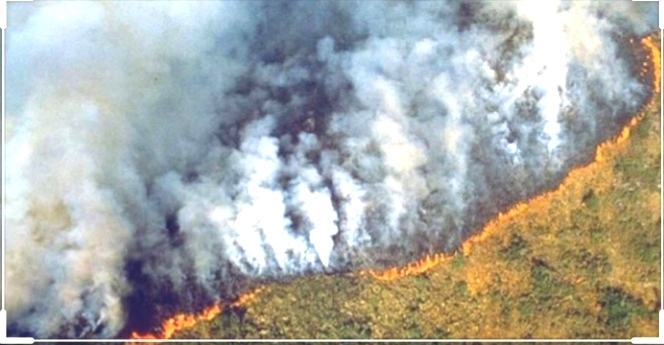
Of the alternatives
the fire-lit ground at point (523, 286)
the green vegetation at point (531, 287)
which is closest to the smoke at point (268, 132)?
the fire-lit ground at point (523, 286)

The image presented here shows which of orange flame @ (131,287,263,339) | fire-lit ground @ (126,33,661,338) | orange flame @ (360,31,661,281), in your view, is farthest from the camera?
orange flame @ (360,31,661,281)

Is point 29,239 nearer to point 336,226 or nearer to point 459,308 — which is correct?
point 336,226

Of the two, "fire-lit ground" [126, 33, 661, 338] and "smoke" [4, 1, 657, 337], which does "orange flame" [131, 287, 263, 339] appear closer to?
"fire-lit ground" [126, 33, 661, 338]

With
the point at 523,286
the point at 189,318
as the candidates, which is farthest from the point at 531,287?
the point at 189,318

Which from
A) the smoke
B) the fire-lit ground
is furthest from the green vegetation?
the smoke

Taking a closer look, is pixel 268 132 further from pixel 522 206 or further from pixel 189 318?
pixel 522 206

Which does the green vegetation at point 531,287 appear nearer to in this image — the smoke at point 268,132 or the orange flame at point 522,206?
the orange flame at point 522,206
